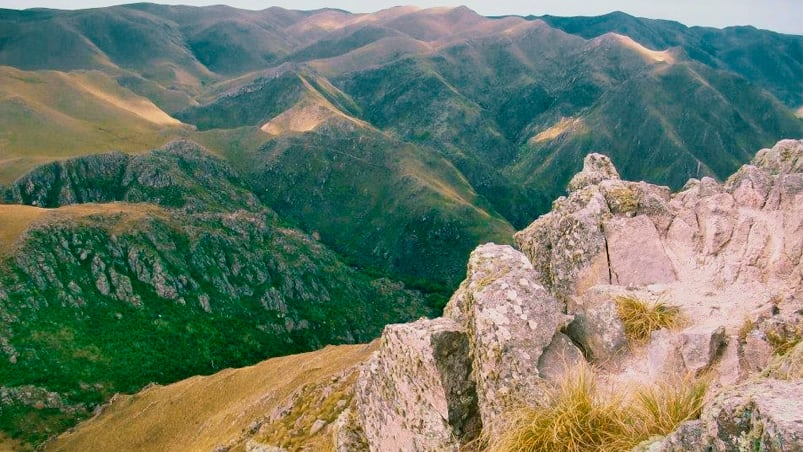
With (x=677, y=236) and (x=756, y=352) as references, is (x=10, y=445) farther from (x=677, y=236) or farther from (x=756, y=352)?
(x=756, y=352)

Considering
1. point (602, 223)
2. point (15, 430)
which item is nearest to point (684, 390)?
point (602, 223)

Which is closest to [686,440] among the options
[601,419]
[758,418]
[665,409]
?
[758,418]

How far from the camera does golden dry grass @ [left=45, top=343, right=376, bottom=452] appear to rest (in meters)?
71.0

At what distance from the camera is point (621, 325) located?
53.6 ft

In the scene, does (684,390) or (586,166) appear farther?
(586,166)

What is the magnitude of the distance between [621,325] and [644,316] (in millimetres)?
1003

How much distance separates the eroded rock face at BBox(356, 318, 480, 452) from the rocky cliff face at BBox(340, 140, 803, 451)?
0.05 meters

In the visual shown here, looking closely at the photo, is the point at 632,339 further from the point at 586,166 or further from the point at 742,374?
the point at 586,166

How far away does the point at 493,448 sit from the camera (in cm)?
1183

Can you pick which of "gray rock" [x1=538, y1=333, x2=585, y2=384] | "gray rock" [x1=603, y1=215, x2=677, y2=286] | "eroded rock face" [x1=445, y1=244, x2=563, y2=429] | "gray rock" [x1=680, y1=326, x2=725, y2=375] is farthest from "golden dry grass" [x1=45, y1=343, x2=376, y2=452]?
"gray rock" [x1=680, y1=326, x2=725, y2=375]

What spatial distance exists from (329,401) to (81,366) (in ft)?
483

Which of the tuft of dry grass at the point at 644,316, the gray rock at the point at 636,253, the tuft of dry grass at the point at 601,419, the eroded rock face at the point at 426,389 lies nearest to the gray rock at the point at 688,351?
the tuft of dry grass at the point at 644,316

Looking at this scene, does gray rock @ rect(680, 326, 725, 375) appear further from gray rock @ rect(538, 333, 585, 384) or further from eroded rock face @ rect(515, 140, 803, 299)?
eroded rock face @ rect(515, 140, 803, 299)

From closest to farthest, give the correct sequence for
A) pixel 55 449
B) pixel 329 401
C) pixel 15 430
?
pixel 329 401 < pixel 55 449 < pixel 15 430
